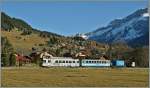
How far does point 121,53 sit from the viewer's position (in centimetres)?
6669

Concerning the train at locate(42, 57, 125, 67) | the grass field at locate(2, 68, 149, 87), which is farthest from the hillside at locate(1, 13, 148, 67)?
the grass field at locate(2, 68, 149, 87)

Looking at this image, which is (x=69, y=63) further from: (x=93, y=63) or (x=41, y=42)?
(x=41, y=42)

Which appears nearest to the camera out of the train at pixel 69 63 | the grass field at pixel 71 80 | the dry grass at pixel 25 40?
the grass field at pixel 71 80

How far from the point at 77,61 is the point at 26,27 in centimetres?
6992

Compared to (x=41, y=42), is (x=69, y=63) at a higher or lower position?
lower

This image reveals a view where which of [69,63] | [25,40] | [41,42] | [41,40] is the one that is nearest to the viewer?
[69,63]

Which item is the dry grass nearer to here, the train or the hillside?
the hillside

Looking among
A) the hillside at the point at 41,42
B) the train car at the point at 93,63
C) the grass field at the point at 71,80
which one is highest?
the hillside at the point at 41,42

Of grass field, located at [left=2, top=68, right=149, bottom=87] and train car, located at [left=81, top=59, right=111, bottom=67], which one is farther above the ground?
grass field, located at [left=2, top=68, right=149, bottom=87]

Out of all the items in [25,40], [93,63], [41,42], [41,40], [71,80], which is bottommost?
[93,63]

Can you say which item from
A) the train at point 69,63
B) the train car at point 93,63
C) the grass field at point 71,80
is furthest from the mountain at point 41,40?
the grass field at point 71,80

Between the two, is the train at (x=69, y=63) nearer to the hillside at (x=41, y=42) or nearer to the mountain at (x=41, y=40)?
the hillside at (x=41, y=42)

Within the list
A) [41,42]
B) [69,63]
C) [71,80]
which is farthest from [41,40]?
[71,80]

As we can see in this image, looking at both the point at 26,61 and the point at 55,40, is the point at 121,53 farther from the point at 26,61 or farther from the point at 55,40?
the point at 55,40
